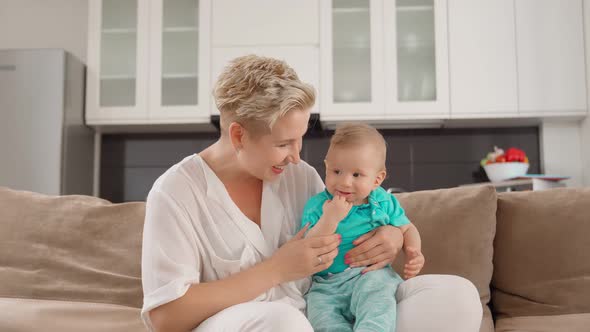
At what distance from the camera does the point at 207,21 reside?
3723 mm

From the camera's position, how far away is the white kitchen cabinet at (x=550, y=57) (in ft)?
11.5

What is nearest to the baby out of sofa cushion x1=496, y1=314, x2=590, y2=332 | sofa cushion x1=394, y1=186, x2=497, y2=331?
sofa cushion x1=394, y1=186, x2=497, y2=331

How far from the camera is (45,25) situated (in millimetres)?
4066

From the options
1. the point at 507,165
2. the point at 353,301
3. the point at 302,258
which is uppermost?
the point at 507,165

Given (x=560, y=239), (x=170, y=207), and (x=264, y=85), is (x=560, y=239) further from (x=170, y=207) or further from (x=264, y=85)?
(x=170, y=207)

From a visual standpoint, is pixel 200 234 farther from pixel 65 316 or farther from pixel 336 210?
pixel 65 316

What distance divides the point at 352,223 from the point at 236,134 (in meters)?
0.36

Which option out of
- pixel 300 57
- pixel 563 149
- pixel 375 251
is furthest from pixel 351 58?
pixel 375 251

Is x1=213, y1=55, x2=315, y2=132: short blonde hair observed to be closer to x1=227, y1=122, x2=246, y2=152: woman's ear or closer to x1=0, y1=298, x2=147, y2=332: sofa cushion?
x1=227, y1=122, x2=246, y2=152: woman's ear

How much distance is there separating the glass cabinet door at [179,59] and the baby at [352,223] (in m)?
2.21

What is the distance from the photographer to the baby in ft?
4.61

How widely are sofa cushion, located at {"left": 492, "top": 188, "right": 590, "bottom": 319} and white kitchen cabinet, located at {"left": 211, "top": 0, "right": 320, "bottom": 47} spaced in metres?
2.04

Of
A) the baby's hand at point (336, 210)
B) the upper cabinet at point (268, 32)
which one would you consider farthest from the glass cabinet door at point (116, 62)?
the baby's hand at point (336, 210)

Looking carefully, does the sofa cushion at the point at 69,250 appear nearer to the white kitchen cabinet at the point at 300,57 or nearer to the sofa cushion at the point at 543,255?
the sofa cushion at the point at 543,255
